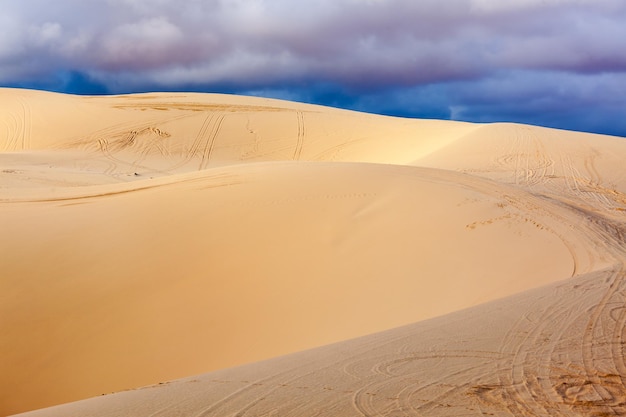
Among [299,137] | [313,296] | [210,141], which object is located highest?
[210,141]

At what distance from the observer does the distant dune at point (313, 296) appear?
3619 millimetres

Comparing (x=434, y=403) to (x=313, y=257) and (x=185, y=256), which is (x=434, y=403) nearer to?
(x=313, y=257)

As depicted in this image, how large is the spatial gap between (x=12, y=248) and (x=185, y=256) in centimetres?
227

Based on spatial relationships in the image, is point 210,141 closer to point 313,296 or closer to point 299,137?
point 299,137

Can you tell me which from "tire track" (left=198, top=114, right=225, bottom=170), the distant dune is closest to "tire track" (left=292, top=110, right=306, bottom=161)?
"tire track" (left=198, top=114, right=225, bottom=170)

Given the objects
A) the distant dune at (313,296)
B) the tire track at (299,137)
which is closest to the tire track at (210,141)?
the tire track at (299,137)

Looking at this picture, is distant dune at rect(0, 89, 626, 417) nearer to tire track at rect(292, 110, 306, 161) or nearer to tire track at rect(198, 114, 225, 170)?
tire track at rect(198, 114, 225, 170)

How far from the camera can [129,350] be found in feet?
21.0

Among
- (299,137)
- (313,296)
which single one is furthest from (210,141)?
(313,296)

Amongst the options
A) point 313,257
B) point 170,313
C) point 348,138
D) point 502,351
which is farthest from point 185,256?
point 348,138

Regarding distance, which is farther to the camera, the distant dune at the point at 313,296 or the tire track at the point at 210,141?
the tire track at the point at 210,141

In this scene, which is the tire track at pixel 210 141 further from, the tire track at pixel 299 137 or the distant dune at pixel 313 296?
the distant dune at pixel 313 296

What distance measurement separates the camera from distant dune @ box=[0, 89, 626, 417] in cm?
362

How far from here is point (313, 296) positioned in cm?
686
